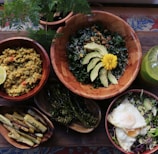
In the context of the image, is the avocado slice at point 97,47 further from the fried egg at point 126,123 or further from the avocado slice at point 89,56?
the fried egg at point 126,123

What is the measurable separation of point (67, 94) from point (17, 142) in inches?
9.7

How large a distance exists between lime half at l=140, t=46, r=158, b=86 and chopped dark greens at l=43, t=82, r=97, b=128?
24 centimetres

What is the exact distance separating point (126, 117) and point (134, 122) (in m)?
0.03

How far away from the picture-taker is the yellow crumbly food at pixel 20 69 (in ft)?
4.38

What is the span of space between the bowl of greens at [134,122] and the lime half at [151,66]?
58mm

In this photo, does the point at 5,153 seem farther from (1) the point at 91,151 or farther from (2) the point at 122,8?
(2) the point at 122,8

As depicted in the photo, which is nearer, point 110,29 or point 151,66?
point 151,66

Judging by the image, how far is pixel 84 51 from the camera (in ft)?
4.59

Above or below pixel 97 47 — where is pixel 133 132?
below

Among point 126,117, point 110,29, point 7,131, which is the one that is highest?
point 110,29

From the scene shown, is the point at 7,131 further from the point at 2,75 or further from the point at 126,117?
the point at 126,117

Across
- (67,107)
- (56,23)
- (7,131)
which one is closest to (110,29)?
(56,23)

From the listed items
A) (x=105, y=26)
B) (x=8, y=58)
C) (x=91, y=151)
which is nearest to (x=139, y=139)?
(x=91, y=151)

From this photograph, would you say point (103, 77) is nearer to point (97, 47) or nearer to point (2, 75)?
point (97, 47)
